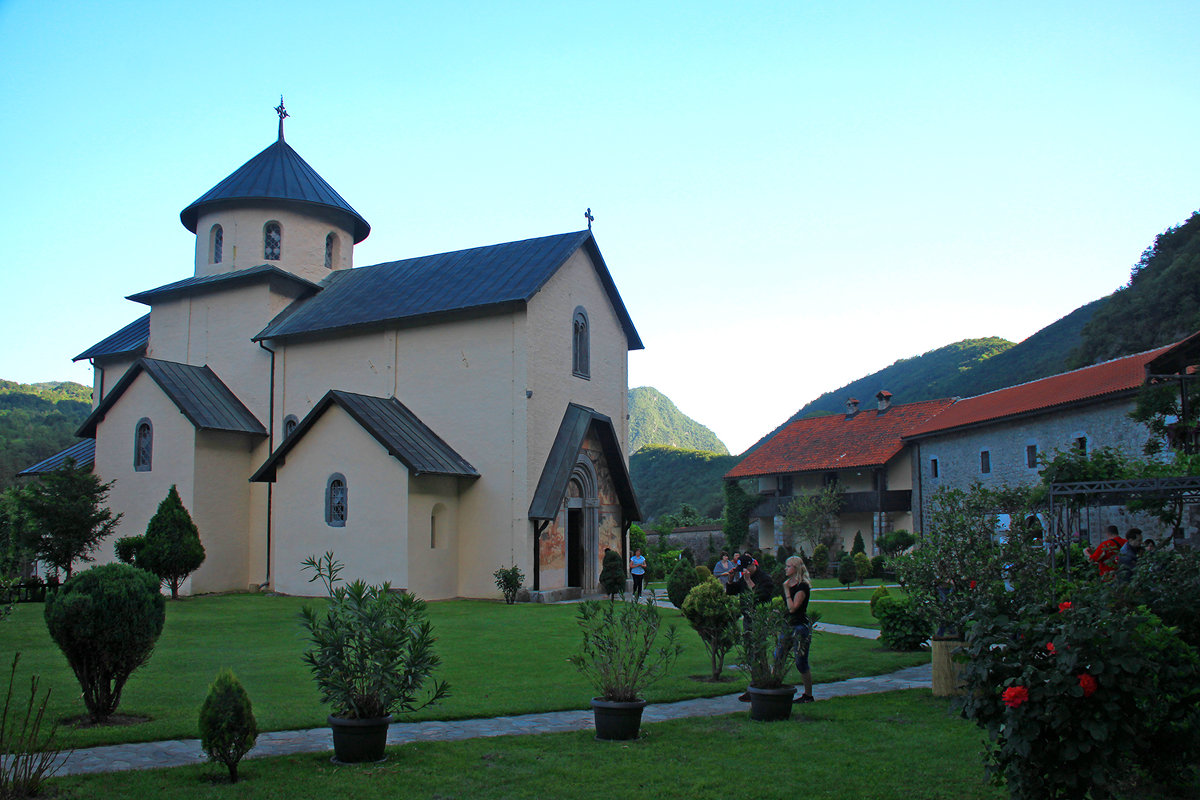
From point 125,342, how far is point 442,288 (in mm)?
14055

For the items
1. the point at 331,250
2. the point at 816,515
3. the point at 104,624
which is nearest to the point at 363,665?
the point at 104,624

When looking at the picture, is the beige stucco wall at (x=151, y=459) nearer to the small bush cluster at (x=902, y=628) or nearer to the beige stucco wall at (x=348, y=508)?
the beige stucco wall at (x=348, y=508)

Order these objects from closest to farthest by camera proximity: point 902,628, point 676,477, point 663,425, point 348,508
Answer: point 902,628 → point 348,508 → point 676,477 → point 663,425

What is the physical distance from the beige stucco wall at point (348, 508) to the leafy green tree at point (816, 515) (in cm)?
2402

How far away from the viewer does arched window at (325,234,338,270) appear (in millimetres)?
29000

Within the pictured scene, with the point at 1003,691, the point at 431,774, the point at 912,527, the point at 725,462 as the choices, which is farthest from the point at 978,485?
the point at 725,462

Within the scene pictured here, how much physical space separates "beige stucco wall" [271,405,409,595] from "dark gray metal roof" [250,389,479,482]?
28 cm

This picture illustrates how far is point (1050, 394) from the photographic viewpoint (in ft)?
104

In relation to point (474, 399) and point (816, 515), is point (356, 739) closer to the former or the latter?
point (474, 399)

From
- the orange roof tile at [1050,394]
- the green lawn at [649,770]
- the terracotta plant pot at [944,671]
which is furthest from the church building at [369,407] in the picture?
the orange roof tile at [1050,394]

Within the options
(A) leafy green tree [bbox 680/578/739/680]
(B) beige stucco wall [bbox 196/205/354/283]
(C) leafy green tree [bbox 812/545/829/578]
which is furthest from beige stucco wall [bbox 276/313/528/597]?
(C) leafy green tree [bbox 812/545/829/578]

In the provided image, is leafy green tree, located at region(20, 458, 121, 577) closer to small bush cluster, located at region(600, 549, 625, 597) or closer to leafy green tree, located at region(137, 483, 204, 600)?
leafy green tree, located at region(137, 483, 204, 600)

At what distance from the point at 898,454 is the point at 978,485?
32492 mm

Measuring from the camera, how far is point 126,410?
24688 millimetres
